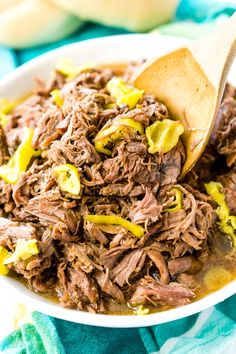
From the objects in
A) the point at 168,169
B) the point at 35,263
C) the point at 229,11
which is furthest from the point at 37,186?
the point at 229,11

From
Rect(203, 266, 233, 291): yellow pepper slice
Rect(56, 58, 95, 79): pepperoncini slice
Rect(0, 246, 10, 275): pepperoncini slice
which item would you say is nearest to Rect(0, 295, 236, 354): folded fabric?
Rect(203, 266, 233, 291): yellow pepper slice

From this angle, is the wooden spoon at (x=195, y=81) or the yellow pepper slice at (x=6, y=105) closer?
the wooden spoon at (x=195, y=81)

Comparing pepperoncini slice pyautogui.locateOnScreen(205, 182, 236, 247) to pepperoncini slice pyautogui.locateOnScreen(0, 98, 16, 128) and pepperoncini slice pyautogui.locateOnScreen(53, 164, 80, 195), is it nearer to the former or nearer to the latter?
pepperoncini slice pyautogui.locateOnScreen(53, 164, 80, 195)

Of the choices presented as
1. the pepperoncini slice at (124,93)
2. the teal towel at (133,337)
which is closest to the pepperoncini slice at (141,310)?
the teal towel at (133,337)

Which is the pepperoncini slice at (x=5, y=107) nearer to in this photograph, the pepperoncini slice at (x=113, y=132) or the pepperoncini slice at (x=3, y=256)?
the pepperoncini slice at (x=113, y=132)

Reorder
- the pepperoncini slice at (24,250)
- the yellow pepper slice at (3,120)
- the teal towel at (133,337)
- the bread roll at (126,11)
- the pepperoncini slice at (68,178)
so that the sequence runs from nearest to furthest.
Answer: the pepperoncini slice at (24,250) < the pepperoncini slice at (68,178) < the teal towel at (133,337) < the yellow pepper slice at (3,120) < the bread roll at (126,11)

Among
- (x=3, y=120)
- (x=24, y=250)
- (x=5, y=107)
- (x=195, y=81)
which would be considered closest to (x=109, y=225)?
(x=24, y=250)

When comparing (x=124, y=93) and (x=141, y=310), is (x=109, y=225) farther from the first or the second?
(x=124, y=93)
